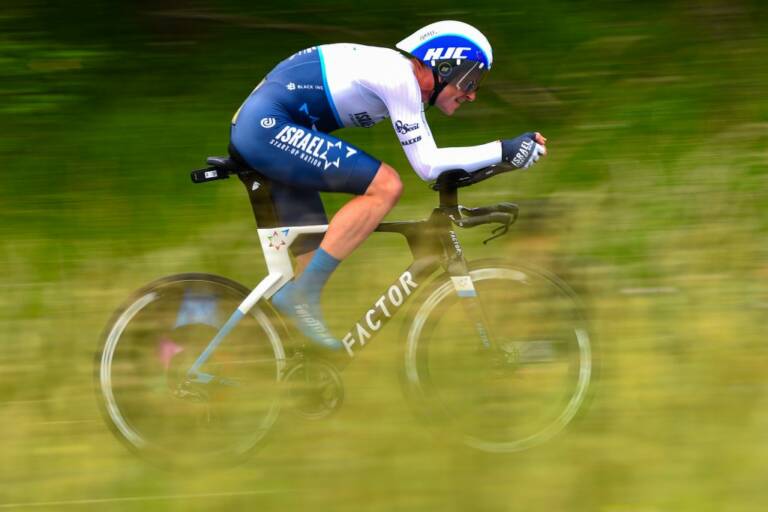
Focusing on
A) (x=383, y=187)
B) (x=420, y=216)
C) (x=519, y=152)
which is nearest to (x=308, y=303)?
(x=383, y=187)

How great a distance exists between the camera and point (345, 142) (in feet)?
14.5

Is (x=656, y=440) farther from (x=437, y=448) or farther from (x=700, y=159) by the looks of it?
(x=700, y=159)

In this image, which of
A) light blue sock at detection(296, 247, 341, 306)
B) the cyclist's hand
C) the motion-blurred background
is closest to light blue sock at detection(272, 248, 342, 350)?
light blue sock at detection(296, 247, 341, 306)

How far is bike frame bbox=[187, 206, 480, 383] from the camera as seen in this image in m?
4.35

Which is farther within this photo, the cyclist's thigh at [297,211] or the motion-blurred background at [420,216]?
the cyclist's thigh at [297,211]

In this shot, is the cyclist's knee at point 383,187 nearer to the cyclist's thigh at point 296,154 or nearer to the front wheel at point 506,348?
the cyclist's thigh at point 296,154

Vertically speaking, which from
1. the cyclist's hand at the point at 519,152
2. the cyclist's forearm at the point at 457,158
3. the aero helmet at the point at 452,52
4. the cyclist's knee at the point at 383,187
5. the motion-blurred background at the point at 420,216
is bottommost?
the motion-blurred background at the point at 420,216

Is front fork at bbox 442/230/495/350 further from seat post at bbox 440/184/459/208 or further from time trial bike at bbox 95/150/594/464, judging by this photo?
seat post at bbox 440/184/459/208

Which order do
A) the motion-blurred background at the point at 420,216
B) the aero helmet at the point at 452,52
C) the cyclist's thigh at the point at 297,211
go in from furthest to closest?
the cyclist's thigh at the point at 297,211 → the aero helmet at the point at 452,52 → the motion-blurred background at the point at 420,216

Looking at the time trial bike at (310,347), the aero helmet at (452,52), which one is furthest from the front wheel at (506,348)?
the aero helmet at (452,52)

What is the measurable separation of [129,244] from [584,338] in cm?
313

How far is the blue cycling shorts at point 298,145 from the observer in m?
4.36

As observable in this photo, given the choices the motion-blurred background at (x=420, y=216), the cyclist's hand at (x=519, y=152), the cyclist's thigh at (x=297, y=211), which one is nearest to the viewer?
the motion-blurred background at (x=420, y=216)

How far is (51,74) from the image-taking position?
7848mm
